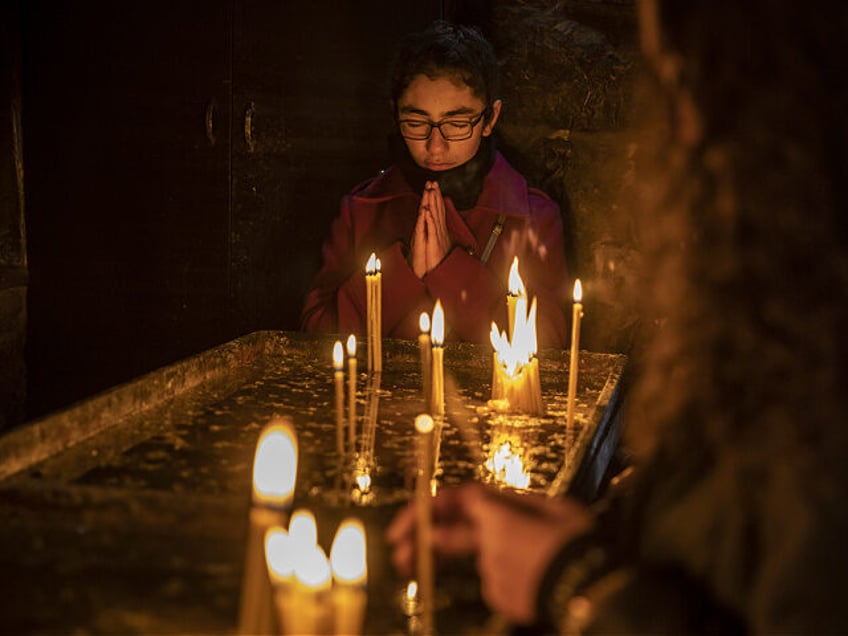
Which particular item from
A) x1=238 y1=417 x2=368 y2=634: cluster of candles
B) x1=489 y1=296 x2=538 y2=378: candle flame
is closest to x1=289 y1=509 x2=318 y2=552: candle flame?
x1=238 y1=417 x2=368 y2=634: cluster of candles

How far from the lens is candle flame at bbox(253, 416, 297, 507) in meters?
1.65

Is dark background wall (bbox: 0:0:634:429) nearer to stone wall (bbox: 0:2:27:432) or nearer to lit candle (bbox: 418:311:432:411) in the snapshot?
stone wall (bbox: 0:2:27:432)

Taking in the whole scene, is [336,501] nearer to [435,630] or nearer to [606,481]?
[435,630]

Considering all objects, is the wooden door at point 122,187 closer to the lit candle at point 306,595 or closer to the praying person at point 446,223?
the praying person at point 446,223

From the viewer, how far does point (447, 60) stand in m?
4.73

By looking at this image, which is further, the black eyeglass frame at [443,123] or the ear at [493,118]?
the ear at [493,118]

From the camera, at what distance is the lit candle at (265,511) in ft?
5.31

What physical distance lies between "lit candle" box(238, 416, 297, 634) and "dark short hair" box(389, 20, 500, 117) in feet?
10.2

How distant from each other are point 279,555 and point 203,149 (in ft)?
13.2

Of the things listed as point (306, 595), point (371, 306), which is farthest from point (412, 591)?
point (371, 306)

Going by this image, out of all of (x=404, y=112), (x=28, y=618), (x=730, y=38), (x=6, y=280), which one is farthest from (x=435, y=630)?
(x=6, y=280)

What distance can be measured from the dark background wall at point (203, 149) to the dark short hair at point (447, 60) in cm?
47

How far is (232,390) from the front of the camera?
142 inches

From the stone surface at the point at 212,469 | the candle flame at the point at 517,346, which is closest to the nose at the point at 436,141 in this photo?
the stone surface at the point at 212,469
